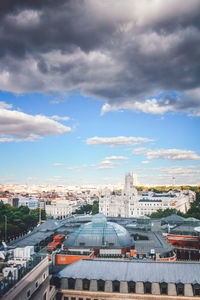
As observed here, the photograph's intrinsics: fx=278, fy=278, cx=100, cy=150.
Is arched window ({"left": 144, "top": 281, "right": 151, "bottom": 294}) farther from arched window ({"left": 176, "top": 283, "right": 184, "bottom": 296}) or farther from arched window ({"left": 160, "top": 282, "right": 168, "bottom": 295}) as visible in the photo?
arched window ({"left": 176, "top": 283, "right": 184, "bottom": 296})

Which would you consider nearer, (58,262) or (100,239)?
(58,262)

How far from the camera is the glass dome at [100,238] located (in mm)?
53844

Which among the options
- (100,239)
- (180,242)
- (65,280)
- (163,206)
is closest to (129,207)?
(163,206)

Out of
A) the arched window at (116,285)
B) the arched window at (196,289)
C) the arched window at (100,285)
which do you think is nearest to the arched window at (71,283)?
the arched window at (100,285)

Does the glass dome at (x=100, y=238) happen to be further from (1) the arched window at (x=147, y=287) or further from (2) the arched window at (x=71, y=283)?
(1) the arched window at (x=147, y=287)

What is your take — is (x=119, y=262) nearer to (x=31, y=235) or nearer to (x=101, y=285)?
(x=101, y=285)

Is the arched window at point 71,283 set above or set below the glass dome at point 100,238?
below

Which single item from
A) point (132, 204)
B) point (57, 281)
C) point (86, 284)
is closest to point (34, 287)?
point (57, 281)

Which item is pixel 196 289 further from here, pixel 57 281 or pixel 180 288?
pixel 57 281

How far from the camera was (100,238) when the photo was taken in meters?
55.1

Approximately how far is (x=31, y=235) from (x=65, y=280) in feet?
137

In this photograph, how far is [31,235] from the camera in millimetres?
71938

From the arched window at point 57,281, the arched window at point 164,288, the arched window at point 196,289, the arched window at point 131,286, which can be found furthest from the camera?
the arched window at point 57,281

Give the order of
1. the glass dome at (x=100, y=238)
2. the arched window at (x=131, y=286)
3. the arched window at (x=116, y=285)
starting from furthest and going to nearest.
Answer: the glass dome at (x=100, y=238) → the arched window at (x=116, y=285) → the arched window at (x=131, y=286)
